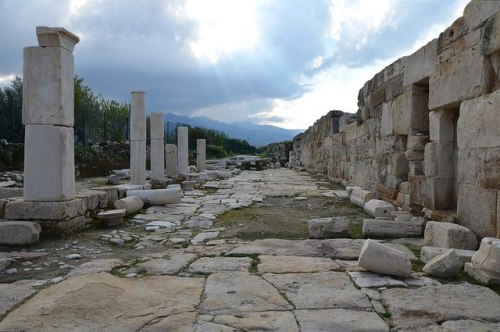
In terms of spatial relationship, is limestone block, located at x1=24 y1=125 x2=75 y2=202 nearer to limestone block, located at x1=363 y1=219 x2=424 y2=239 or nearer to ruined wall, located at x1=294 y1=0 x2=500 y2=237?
limestone block, located at x1=363 y1=219 x2=424 y2=239

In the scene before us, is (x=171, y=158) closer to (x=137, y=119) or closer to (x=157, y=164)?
(x=157, y=164)

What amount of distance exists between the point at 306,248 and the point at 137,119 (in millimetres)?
8868

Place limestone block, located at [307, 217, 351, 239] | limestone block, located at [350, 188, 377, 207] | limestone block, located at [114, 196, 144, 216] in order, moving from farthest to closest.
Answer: limestone block, located at [350, 188, 377, 207] < limestone block, located at [114, 196, 144, 216] < limestone block, located at [307, 217, 351, 239]

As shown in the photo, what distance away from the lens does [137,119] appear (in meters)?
12.7

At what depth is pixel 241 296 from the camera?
11.3 feet

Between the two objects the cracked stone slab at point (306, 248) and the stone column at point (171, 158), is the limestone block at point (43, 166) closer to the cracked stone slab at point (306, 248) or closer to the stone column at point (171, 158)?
the cracked stone slab at point (306, 248)

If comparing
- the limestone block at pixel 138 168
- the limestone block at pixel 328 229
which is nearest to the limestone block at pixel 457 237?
the limestone block at pixel 328 229

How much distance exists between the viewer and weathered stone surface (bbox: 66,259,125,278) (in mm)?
4168

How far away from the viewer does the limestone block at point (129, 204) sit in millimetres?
7851

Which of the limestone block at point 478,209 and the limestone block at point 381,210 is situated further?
the limestone block at point 381,210

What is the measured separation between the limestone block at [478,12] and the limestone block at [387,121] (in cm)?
307

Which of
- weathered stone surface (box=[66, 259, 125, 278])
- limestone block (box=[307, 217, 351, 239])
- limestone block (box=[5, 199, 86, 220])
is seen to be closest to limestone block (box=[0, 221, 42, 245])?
limestone block (box=[5, 199, 86, 220])

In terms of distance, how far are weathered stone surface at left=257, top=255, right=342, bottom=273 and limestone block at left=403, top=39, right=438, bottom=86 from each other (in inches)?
138

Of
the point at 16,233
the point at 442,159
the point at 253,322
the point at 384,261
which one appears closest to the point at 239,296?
the point at 253,322
